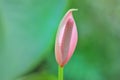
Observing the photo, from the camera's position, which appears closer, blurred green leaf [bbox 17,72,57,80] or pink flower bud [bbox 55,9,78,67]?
pink flower bud [bbox 55,9,78,67]

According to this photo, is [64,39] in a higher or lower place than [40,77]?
higher

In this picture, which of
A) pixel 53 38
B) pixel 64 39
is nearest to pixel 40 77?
pixel 53 38

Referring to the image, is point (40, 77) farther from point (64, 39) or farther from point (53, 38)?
point (64, 39)

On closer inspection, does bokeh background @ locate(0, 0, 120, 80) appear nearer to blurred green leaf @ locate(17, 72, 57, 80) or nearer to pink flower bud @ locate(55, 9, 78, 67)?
blurred green leaf @ locate(17, 72, 57, 80)

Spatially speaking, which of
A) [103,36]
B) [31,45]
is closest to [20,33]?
[31,45]

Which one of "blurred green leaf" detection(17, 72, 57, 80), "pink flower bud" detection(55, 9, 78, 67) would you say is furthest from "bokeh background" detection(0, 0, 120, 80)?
"pink flower bud" detection(55, 9, 78, 67)

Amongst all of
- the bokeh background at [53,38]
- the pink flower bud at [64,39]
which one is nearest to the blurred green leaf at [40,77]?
the bokeh background at [53,38]

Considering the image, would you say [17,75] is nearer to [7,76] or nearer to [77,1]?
[7,76]

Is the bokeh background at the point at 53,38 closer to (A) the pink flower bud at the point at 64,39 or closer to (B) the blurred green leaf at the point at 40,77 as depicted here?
(B) the blurred green leaf at the point at 40,77
